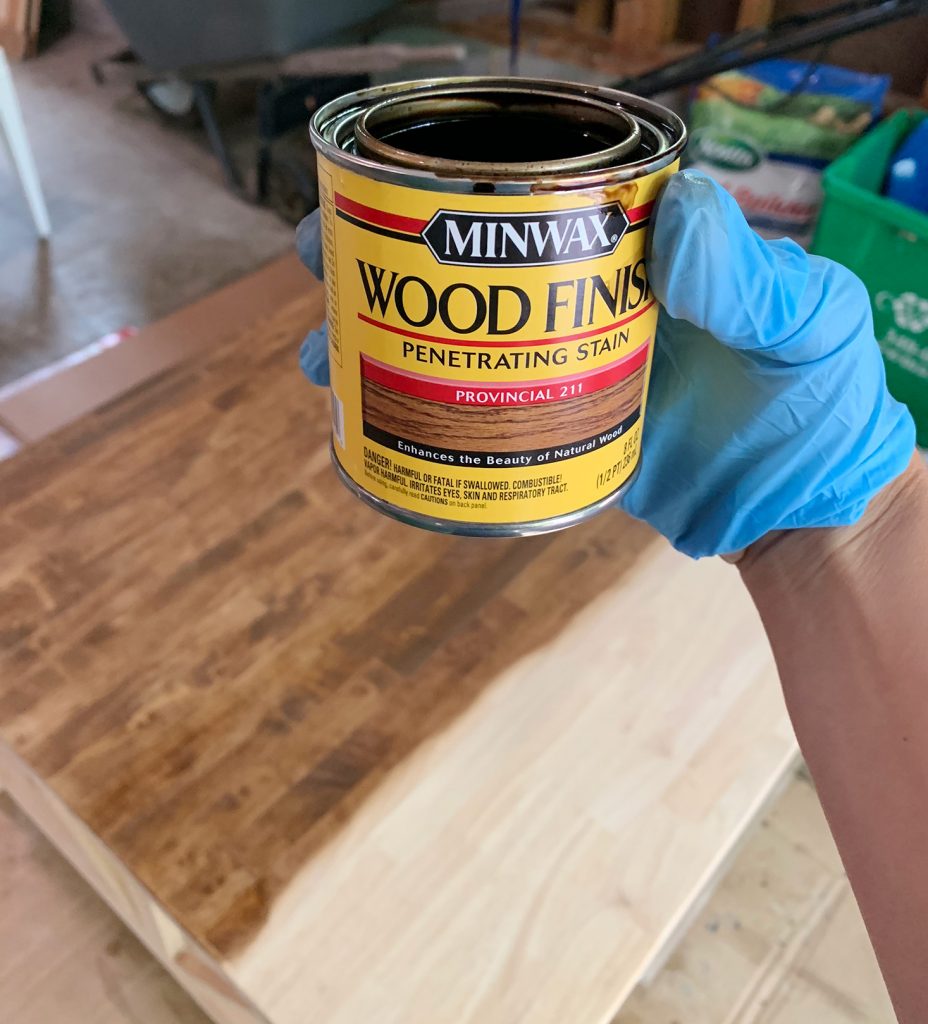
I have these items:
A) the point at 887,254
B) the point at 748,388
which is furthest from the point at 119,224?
the point at 748,388

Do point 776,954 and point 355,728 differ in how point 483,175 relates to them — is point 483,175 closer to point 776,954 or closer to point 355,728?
point 355,728

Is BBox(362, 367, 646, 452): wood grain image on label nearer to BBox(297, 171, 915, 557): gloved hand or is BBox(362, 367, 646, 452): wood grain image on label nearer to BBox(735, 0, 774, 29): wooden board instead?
BBox(297, 171, 915, 557): gloved hand

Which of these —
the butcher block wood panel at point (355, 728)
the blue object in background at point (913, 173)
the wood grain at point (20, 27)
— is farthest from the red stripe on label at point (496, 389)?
the wood grain at point (20, 27)

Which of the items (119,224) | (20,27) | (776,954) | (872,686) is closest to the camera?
(872,686)

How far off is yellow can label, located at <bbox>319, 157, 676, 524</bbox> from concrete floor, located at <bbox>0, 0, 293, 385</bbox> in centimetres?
187

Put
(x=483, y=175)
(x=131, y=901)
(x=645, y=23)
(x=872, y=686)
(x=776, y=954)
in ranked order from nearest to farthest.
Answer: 1. (x=483, y=175)
2. (x=872, y=686)
3. (x=131, y=901)
4. (x=776, y=954)
5. (x=645, y=23)

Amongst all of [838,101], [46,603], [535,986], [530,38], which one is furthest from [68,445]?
[530,38]

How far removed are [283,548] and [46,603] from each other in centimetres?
28

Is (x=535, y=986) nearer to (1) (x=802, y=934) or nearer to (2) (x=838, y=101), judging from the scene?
(1) (x=802, y=934)

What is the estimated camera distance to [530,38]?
2771 mm

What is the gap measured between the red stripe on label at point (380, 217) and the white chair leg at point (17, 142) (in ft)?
7.30

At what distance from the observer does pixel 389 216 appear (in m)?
0.51

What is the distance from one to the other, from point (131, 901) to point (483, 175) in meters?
0.81

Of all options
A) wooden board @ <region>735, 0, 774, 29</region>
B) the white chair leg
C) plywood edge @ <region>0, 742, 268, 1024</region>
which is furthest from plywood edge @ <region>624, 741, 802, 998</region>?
the white chair leg
